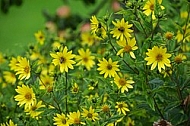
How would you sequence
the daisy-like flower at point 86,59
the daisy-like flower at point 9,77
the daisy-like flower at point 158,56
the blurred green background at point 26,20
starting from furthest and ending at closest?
the blurred green background at point 26,20, the daisy-like flower at point 9,77, the daisy-like flower at point 86,59, the daisy-like flower at point 158,56

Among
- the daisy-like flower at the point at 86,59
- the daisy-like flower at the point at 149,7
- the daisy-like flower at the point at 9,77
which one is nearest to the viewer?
the daisy-like flower at the point at 149,7

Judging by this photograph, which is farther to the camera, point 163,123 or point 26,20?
point 26,20

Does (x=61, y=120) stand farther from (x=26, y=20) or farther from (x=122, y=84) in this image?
(x=26, y=20)

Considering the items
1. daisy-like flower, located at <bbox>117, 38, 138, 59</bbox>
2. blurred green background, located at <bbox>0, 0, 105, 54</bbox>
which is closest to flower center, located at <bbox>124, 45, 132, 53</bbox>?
daisy-like flower, located at <bbox>117, 38, 138, 59</bbox>

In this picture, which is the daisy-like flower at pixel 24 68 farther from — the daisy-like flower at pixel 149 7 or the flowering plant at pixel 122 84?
the daisy-like flower at pixel 149 7

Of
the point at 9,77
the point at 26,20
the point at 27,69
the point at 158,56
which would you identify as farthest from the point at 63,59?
the point at 26,20

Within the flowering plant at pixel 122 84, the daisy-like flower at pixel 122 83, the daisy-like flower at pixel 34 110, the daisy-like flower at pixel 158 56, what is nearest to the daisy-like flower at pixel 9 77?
the flowering plant at pixel 122 84

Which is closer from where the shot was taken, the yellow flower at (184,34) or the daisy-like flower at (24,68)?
the daisy-like flower at (24,68)

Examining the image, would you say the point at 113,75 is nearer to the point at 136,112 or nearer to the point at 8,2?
the point at 136,112
